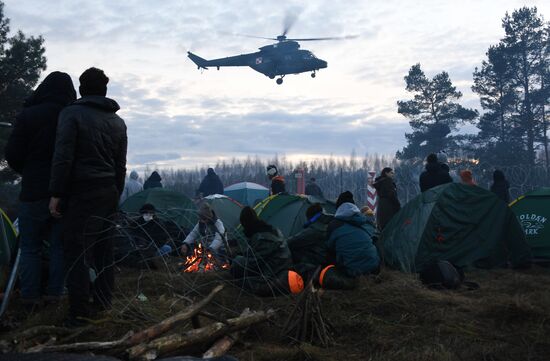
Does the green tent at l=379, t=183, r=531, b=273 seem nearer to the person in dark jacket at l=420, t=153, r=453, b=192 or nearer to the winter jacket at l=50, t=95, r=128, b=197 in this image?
the person in dark jacket at l=420, t=153, r=453, b=192

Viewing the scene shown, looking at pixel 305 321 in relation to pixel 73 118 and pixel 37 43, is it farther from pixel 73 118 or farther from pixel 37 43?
pixel 37 43

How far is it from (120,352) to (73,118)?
197 cm

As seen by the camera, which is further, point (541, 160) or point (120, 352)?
point (541, 160)

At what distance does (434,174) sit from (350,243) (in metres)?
4.08

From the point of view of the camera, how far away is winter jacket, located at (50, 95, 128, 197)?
4.57 m

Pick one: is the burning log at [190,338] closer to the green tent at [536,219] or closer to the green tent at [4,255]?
the green tent at [4,255]

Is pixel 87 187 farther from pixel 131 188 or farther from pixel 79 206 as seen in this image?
pixel 131 188

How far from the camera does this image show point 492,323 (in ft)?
17.6

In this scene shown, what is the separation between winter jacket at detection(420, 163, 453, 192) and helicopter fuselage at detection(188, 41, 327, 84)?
15989mm

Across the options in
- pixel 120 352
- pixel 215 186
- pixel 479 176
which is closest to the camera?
pixel 120 352

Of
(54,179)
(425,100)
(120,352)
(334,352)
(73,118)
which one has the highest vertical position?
(425,100)

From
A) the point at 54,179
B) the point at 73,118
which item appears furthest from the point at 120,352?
the point at 73,118

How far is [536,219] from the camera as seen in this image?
9930 millimetres

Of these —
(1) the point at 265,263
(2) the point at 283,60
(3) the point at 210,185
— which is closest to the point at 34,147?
(1) the point at 265,263
